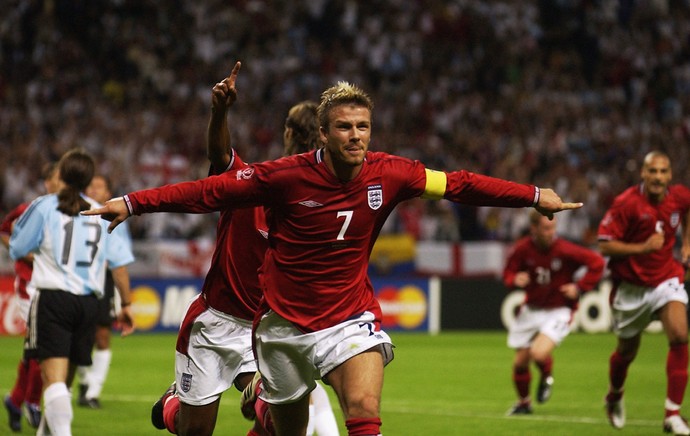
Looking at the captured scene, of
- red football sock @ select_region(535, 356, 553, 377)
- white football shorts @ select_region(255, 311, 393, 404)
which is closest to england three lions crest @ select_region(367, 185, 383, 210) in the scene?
white football shorts @ select_region(255, 311, 393, 404)

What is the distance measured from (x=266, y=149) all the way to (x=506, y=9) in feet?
24.7

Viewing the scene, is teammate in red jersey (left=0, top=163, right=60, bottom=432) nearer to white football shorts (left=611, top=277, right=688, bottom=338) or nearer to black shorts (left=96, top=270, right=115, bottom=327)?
black shorts (left=96, top=270, right=115, bottom=327)

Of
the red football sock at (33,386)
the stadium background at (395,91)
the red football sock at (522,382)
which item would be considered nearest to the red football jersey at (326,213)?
the red football sock at (33,386)

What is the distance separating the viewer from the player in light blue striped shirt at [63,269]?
7.64m

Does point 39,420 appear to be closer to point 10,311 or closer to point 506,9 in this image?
point 10,311

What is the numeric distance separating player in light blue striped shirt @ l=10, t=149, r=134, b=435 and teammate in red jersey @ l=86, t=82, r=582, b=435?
217cm

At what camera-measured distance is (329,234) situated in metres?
5.84

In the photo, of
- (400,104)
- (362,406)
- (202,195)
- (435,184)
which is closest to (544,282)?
(435,184)

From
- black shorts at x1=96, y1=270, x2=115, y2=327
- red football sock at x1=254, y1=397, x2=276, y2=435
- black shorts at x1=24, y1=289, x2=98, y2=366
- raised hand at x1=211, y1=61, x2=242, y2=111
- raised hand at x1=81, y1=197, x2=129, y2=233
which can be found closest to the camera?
raised hand at x1=81, y1=197, x2=129, y2=233

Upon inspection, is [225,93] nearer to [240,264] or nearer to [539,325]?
[240,264]

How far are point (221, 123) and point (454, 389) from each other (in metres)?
7.27

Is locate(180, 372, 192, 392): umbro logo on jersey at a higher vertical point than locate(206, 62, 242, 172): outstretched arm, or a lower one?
lower

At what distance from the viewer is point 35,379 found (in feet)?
29.5

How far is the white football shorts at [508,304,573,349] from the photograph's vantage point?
1146 cm
